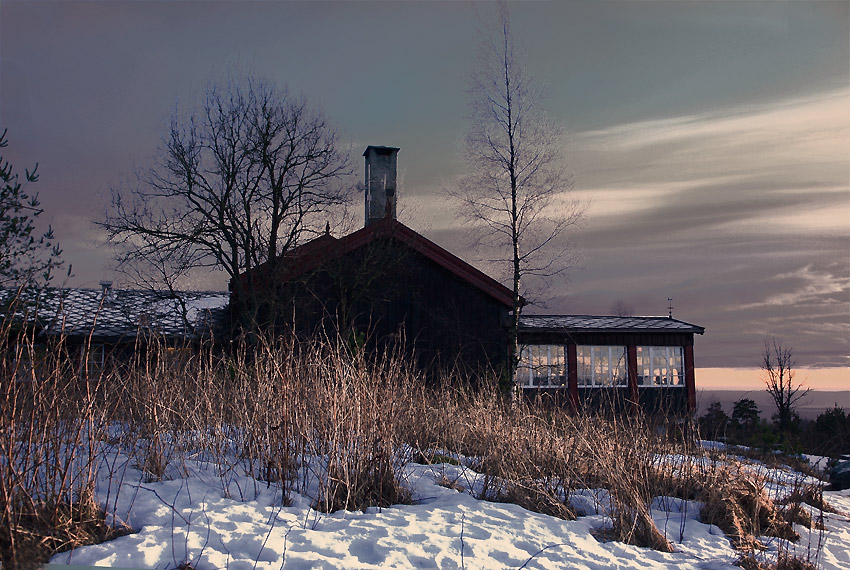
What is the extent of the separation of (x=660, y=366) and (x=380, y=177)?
10.6m

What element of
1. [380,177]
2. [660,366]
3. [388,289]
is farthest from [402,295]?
[660,366]

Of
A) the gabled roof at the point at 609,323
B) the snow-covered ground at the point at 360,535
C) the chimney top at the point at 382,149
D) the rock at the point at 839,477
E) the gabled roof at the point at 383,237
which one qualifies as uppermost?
the chimney top at the point at 382,149

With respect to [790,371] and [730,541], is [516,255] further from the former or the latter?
[730,541]

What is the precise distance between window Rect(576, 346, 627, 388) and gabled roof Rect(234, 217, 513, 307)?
166 inches

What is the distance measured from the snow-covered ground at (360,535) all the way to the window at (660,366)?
54.4 ft

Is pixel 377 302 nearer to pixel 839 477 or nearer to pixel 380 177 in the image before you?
pixel 380 177

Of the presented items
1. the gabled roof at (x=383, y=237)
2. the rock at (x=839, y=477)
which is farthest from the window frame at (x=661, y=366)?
the rock at (x=839, y=477)

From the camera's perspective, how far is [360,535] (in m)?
4.36

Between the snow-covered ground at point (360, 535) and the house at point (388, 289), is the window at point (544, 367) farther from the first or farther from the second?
the snow-covered ground at point (360, 535)

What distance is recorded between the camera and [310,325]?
17.1 m

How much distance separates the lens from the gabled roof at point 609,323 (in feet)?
68.3

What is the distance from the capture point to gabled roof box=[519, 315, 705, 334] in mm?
20812

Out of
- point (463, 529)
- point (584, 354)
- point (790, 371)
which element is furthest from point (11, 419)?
point (584, 354)

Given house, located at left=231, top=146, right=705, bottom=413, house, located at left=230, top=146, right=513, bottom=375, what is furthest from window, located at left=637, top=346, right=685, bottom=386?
house, located at left=230, top=146, right=513, bottom=375
